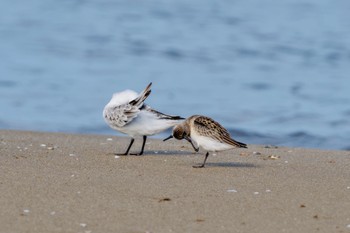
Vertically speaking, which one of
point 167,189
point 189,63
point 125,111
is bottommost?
point 189,63

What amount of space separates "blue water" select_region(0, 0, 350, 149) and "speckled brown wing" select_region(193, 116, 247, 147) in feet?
12.4

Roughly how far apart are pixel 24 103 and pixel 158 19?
10.4 meters

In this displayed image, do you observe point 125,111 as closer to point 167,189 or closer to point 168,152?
point 168,152

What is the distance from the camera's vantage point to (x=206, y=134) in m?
8.25

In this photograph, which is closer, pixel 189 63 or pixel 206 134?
pixel 206 134

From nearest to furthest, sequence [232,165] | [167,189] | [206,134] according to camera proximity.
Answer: [167,189] → [206,134] → [232,165]

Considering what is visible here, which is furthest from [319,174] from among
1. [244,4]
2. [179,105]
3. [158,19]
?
[244,4]

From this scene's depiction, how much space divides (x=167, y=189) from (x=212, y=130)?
3.64 feet

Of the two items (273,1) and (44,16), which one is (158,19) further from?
(273,1)

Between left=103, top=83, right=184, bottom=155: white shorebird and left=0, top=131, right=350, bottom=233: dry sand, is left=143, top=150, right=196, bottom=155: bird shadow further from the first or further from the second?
left=103, top=83, right=184, bottom=155: white shorebird

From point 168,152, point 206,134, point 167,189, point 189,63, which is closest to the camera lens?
point 167,189

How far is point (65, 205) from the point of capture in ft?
21.9

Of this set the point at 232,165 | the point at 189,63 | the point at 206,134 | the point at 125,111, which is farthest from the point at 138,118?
the point at 189,63

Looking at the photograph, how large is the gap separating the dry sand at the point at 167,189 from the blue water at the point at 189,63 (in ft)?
11.0
